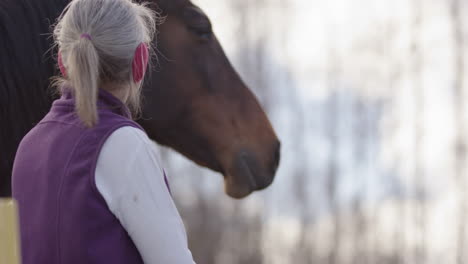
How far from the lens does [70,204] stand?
6.61 ft

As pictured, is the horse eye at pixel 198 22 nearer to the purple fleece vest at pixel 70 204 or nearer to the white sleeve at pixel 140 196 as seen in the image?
the purple fleece vest at pixel 70 204

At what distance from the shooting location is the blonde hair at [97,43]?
6.80 feet

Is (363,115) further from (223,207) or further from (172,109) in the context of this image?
(172,109)

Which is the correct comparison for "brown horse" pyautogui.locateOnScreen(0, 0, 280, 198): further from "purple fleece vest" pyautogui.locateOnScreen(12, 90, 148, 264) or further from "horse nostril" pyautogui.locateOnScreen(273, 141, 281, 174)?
"purple fleece vest" pyautogui.locateOnScreen(12, 90, 148, 264)

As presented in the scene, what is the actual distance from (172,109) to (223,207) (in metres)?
12.6

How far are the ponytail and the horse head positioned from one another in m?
2.05

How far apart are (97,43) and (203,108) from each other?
2.22m

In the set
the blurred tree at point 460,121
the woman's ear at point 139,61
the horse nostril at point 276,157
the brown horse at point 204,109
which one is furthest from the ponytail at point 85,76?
the blurred tree at point 460,121

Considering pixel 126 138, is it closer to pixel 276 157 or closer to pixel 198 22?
pixel 198 22

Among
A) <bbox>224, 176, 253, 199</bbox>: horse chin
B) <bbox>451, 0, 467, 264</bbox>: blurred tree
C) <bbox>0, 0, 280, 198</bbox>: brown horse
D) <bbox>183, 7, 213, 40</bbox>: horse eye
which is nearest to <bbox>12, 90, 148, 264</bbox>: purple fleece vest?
<bbox>0, 0, 280, 198</bbox>: brown horse

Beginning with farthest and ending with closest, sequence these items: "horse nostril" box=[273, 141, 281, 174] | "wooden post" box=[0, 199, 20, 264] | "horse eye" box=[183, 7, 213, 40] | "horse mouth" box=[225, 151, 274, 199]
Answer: "horse nostril" box=[273, 141, 281, 174] < "horse mouth" box=[225, 151, 274, 199] < "horse eye" box=[183, 7, 213, 40] < "wooden post" box=[0, 199, 20, 264]

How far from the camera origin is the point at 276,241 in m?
17.4

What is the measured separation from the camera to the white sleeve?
1979mm

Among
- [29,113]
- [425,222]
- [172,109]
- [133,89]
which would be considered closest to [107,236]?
[133,89]
